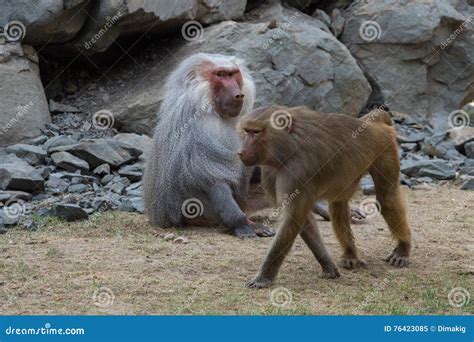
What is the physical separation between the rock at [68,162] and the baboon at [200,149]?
1393mm

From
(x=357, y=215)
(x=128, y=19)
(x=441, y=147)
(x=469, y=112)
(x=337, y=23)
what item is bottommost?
(x=469, y=112)

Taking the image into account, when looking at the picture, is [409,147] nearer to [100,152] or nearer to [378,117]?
[100,152]

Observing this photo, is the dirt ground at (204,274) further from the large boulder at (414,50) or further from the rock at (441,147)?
the large boulder at (414,50)

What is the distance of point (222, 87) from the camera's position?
7.30m

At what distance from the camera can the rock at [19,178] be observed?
26.0 feet

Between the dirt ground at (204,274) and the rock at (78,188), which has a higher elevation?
the dirt ground at (204,274)

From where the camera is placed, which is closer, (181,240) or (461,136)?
(181,240)

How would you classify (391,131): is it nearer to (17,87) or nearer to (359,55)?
(17,87)

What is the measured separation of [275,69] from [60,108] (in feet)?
8.99

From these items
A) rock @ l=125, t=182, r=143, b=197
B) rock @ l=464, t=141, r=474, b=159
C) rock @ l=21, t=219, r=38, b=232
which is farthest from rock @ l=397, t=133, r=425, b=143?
rock @ l=21, t=219, r=38, b=232

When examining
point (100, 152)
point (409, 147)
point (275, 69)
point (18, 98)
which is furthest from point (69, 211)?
point (409, 147)

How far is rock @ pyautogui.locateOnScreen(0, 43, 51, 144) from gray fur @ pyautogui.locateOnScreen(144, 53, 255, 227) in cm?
228

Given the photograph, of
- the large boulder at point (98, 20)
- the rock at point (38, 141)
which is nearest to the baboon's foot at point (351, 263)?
the rock at point (38, 141)

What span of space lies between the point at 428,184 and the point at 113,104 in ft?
12.9
